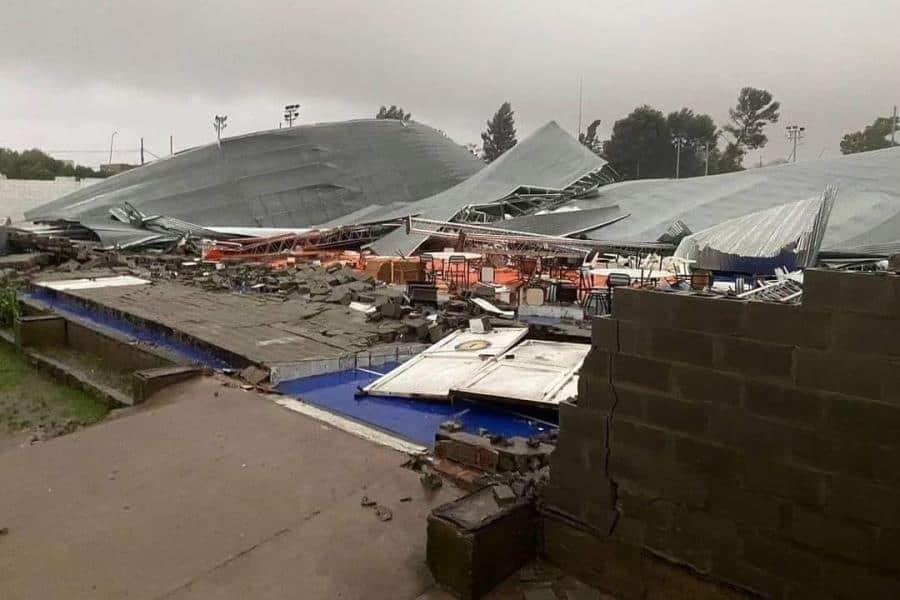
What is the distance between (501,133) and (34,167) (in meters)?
55.1

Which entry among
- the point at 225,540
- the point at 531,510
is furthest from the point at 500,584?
the point at 225,540

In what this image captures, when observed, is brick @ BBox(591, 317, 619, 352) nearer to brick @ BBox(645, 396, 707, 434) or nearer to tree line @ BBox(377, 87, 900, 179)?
brick @ BBox(645, 396, 707, 434)

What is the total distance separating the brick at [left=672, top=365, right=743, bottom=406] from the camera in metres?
3.15

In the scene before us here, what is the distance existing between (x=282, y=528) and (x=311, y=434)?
1747 millimetres

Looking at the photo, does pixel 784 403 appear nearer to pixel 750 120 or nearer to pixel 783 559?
pixel 783 559

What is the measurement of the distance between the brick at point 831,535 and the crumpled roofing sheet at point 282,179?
36.1 meters

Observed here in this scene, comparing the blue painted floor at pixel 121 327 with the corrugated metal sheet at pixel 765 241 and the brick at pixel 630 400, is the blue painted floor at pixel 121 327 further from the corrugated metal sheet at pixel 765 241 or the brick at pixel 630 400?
the corrugated metal sheet at pixel 765 241

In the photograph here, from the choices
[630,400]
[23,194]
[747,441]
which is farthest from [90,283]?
[23,194]

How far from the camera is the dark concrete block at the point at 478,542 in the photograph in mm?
3574

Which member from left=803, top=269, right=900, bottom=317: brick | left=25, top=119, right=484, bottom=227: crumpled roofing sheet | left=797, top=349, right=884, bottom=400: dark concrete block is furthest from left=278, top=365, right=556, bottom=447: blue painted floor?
left=25, top=119, right=484, bottom=227: crumpled roofing sheet

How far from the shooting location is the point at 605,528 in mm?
3680

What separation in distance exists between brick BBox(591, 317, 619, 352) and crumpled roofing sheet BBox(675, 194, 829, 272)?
625 inches

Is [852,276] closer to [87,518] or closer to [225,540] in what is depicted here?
[225,540]

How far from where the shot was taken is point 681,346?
11.0 ft
